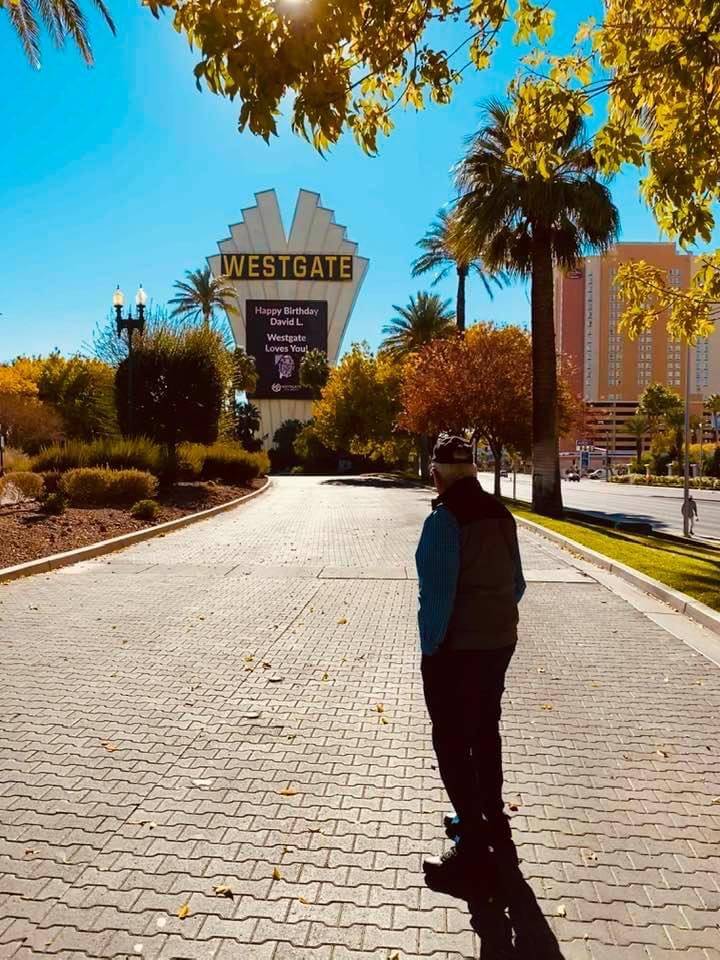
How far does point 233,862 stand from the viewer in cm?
316

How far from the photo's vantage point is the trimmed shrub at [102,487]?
18344mm

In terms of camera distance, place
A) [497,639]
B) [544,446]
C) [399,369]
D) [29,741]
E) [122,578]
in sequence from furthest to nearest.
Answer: [399,369] < [544,446] < [122,578] < [29,741] < [497,639]

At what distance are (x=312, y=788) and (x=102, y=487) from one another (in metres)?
15.7

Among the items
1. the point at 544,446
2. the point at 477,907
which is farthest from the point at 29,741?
the point at 544,446

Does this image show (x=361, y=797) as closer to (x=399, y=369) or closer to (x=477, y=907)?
(x=477, y=907)

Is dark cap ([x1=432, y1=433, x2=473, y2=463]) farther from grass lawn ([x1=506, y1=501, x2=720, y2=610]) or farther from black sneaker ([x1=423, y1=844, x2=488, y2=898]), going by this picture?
grass lawn ([x1=506, y1=501, x2=720, y2=610])

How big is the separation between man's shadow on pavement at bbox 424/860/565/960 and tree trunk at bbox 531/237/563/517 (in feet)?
61.7

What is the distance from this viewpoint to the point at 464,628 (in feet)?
10.0

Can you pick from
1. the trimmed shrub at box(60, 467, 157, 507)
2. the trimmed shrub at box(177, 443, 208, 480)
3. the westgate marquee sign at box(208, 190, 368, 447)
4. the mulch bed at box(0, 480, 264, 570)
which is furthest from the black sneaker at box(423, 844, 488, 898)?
the westgate marquee sign at box(208, 190, 368, 447)

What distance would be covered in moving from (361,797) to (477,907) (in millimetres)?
1010

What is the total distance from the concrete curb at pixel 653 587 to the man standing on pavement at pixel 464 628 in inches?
209

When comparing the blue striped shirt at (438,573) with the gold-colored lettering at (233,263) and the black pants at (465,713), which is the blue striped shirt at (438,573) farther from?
the gold-colored lettering at (233,263)

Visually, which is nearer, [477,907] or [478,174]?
[477,907]

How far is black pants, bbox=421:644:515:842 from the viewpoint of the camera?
10.1ft
